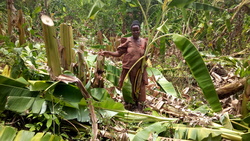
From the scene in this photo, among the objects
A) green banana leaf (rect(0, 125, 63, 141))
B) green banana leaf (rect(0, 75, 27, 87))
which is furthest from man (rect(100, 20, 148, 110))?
green banana leaf (rect(0, 125, 63, 141))

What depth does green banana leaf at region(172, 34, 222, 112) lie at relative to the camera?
152 cm

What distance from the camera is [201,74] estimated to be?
155cm

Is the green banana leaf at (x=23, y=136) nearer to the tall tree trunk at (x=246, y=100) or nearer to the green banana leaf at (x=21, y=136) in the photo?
the green banana leaf at (x=21, y=136)

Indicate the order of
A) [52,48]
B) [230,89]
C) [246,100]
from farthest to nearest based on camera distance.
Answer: [230,89] → [246,100] → [52,48]

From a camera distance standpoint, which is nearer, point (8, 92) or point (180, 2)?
point (8, 92)

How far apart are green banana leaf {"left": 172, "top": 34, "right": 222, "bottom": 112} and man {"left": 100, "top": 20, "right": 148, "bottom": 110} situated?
58 centimetres

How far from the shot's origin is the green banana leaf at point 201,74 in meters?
1.52

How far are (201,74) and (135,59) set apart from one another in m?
0.75

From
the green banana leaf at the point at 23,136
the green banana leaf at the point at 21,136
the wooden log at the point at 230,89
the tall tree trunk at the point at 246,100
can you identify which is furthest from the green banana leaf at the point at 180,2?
the green banana leaf at the point at 23,136

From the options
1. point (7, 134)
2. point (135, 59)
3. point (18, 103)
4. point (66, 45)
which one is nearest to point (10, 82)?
point (18, 103)

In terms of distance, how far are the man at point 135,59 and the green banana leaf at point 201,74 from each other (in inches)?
22.9

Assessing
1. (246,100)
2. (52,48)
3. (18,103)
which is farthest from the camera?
(246,100)

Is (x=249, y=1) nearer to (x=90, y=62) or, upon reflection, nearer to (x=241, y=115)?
(x=241, y=115)

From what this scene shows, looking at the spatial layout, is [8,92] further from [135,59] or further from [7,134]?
[135,59]
